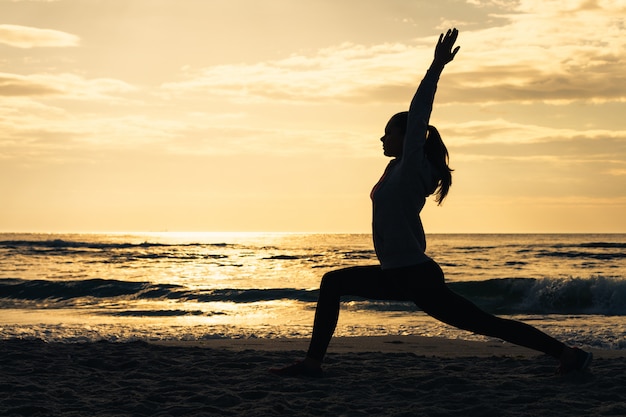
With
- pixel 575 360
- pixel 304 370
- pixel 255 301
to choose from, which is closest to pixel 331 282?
pixel 304 370

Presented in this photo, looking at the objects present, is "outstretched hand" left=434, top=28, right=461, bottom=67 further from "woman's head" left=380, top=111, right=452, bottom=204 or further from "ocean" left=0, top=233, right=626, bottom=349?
"ocean" left=0, top=233, right=626, bottom=349

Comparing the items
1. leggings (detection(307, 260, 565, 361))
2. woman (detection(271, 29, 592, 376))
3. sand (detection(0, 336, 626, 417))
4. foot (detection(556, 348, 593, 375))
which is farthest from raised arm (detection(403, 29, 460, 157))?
foot (detection(556, 348, 593, 375))

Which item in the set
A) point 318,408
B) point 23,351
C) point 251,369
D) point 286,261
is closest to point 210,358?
point 251,369

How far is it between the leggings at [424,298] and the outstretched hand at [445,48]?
4.27 ft

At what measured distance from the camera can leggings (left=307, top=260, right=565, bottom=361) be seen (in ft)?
15.6

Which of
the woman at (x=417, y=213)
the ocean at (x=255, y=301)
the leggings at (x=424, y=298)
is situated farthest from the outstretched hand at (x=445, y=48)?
the ocean at (x=255, y=301)

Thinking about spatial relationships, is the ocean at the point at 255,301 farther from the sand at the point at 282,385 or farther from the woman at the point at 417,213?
the woman at the point at 417,213

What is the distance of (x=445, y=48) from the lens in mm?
4480

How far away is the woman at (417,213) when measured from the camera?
4.50 m

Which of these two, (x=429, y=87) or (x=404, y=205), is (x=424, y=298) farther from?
(x=429, y=87)

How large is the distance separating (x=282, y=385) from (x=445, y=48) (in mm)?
2555

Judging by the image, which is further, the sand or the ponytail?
the ponytail

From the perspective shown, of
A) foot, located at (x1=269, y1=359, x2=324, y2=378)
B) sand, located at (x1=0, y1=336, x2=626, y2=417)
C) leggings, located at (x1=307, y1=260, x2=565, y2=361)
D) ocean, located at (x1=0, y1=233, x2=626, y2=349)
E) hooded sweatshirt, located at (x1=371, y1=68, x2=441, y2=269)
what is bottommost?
ocean, located at (x1=0, y1=233, x2=626, y2=349)

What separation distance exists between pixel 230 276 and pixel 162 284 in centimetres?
444
